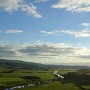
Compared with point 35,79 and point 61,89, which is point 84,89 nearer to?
point 61,89

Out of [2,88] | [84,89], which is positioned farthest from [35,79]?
[84,89]

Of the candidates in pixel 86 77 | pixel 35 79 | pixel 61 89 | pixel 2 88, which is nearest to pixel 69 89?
pixel 61 89

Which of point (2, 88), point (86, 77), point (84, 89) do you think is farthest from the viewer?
point (86, 77)

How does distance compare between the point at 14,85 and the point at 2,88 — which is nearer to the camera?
the point at 2,88

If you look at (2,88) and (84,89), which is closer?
(84,89)

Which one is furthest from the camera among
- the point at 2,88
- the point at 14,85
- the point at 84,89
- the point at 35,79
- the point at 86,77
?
the point at 35,79

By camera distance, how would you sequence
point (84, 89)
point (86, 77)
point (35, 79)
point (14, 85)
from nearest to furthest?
1. point (84, 89)
2. point (14, 85)
3. point (86, 77)
4. point (35, 79)

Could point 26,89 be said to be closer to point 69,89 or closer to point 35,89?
point 35,89

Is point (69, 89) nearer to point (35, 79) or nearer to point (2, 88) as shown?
point (2, 88)

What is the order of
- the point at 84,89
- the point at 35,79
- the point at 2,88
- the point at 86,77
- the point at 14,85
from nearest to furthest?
the point at 84,89 < the point at 2,88 < the point at 14,85 < the point at 86,77 < the point at 35,79
